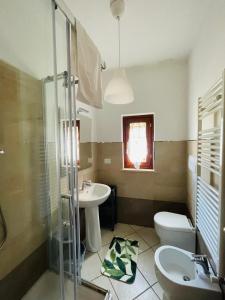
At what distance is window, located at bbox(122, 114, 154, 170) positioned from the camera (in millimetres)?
2664

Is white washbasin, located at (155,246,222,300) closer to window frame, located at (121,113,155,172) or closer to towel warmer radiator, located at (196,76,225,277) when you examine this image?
towel warmer radiator, located at (196,76,225,277)

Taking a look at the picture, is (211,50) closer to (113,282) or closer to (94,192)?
(94,192)

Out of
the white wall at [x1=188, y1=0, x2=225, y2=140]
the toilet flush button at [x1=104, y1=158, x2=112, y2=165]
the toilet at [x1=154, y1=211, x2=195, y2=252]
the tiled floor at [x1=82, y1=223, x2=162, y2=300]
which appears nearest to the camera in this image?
the white wall at [x1=188, y1=0, x2=225, y2=140]

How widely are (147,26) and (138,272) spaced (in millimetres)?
2556

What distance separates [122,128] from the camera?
2752 mm

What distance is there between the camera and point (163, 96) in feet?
8.27

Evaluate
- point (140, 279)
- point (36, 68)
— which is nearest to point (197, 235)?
A: point (140, 279)

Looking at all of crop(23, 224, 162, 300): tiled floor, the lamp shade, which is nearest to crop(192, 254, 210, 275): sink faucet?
crop(23, 224, 162, 300): tiled floor

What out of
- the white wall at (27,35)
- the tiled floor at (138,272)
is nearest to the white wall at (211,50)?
the white wall at (27,35)

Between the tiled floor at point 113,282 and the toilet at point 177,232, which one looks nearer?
the tiled floor at point 113,282

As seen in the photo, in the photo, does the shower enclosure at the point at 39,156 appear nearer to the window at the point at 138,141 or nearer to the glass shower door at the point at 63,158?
the glass shower door at the point at 63,158

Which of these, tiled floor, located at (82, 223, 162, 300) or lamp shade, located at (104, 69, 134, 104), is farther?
lamp shade, located at (104, 69, 134, 104)

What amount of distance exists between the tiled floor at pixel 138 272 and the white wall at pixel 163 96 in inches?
Result: 58.0

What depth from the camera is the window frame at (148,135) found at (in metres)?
2.64
